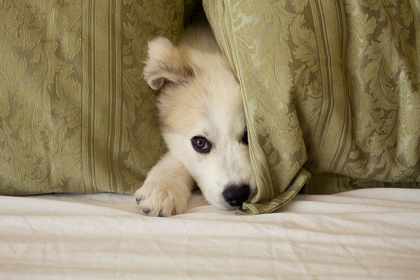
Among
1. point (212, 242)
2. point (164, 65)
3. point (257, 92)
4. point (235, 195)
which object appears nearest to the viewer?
point (212, 242)

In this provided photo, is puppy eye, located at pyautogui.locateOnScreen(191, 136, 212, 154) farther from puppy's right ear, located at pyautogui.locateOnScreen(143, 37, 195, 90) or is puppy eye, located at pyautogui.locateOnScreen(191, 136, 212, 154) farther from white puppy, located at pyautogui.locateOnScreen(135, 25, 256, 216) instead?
puppy's right ear, located at pyautogui.locateOnScreen(143, 37, 195, 90)

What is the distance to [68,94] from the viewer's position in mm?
1645

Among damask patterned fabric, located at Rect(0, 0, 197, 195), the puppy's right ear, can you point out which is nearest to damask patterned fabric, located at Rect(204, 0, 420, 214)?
the puppy's right ear

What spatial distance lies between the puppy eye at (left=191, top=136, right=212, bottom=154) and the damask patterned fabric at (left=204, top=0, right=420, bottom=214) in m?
0.32

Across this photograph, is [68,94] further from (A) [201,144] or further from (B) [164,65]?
(A) [201,144]

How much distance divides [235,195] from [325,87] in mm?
562

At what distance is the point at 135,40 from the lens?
1741 mm

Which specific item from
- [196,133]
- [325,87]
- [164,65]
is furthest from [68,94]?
[325,87]

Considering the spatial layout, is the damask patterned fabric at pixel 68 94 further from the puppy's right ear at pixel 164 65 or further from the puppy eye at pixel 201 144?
the puppy eye at pixel 201 144

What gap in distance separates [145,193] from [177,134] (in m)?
0.38

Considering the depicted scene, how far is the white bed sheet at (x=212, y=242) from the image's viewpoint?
3.85 feet

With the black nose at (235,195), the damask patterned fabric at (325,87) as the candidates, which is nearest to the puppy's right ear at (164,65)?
the damask patterned fabric at (325,87)

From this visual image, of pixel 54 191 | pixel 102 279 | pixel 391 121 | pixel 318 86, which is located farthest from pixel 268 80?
pixel 54 191

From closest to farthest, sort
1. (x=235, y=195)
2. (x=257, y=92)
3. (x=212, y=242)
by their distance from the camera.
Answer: (x=212, y=242)
(x=257, y=92)
(x=235, y=195)
